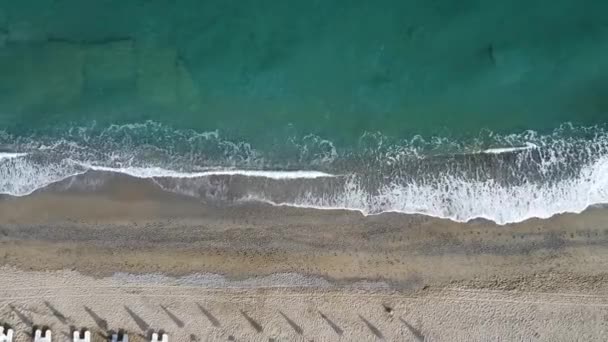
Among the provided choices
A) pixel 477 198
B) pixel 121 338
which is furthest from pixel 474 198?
pixel 121 338

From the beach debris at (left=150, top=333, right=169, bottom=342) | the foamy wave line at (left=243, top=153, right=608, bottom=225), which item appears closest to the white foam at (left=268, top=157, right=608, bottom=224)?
the foamy wave line at (left=243, top=153, right=608, bottom=225)

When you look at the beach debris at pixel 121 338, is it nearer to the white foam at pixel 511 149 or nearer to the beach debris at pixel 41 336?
the beach debris at pixel 41 336

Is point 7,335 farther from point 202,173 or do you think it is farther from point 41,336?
point 202,173

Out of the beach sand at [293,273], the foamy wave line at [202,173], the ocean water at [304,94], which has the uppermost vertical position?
the ocean water at [304,94]

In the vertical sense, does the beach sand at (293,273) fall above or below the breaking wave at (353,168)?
below

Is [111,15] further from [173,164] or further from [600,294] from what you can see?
[600,294]

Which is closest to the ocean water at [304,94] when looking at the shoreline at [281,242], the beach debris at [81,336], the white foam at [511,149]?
the white foam at [511,149]
